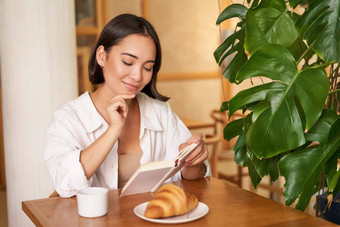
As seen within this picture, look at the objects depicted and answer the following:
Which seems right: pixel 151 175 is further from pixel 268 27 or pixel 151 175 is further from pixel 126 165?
pixel 268 27

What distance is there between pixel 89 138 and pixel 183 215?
2.19 feet

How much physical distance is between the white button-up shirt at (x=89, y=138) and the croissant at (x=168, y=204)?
389mm

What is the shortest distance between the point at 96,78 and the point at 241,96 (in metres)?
0.87

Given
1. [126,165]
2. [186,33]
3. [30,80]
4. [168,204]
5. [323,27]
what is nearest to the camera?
[168,204]

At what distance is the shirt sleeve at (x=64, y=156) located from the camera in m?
1.78

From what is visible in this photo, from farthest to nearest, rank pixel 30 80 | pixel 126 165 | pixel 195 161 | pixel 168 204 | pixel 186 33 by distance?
1. pixel 186 33
2. pixel 30 80
3. pixel 126 165
4. pixel 195 161
5. pixel 168 204

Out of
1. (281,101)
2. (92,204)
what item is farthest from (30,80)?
(281,101)

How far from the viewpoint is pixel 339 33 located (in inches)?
63.0

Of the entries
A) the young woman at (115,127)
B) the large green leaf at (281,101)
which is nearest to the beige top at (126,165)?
the young woman at (115,127)

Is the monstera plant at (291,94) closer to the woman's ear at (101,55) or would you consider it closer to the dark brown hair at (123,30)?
the dark brown hair at (123,30)

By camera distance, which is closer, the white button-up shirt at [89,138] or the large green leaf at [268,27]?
the large green leaf at [268,27]

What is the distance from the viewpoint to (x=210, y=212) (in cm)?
159

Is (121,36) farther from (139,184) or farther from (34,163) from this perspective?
(34,163)

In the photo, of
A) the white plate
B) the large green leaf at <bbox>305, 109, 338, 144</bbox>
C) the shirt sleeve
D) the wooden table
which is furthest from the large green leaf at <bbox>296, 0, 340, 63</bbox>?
the shirt sleeve
